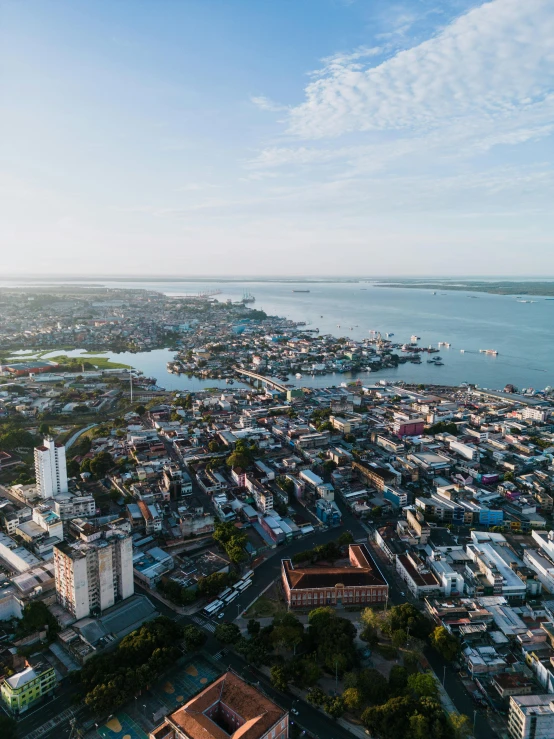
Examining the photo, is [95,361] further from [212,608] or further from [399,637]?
[399,637]

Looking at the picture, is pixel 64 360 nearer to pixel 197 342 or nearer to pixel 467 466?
pixel 197 342

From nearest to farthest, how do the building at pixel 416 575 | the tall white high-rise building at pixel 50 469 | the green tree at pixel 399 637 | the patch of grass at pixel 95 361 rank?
the green tree at pixel 399 637, the building at pixel 416 575, the tall white high-rise building at pixel 50 469, the patch of grass at pixel 95 361

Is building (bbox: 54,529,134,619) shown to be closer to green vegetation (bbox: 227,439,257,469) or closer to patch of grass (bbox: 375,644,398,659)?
patch of grass (bbox: 375,644,398,659)

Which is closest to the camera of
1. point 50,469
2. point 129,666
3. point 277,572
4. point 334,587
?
Answer: point 129,666

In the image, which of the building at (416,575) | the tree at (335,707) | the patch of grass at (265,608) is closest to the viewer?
the tree at (335,707)

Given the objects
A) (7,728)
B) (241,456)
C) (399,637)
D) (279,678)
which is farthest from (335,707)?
(241,456)

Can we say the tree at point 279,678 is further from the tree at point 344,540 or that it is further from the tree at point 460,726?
the tree at point 344,540

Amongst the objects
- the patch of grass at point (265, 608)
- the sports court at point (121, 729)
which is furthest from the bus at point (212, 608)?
the sports court at point (121, 729)
